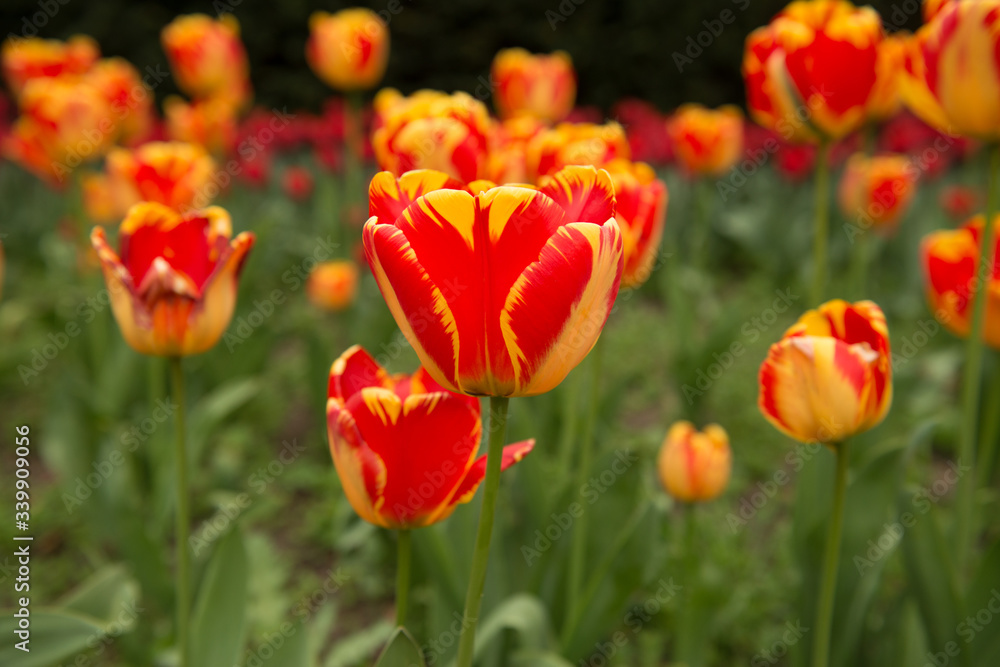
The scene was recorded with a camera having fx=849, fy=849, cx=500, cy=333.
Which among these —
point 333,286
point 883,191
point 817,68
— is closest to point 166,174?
point 333,286

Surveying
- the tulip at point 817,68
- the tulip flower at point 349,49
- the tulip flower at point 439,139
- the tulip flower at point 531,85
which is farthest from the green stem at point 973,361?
the tulip flower at point 349,49

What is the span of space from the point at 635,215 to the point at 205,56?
252cm

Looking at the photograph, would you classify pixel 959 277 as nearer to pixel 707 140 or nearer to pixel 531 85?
pixel 531 85

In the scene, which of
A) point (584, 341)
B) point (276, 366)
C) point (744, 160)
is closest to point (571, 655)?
point (584, 341)

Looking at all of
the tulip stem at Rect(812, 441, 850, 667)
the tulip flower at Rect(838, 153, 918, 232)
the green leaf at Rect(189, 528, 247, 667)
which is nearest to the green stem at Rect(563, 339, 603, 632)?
the tulip stem at Rect(812, 441, 850, 667)

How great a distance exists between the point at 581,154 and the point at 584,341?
0.65 m

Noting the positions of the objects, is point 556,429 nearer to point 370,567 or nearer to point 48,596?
point 370,567

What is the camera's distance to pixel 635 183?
134cm

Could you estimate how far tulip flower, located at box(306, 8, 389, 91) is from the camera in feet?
9.29

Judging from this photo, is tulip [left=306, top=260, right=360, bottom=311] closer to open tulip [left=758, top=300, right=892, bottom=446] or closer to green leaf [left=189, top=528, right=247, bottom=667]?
green leaf [left=189, top=528, right=247, bottom=667]

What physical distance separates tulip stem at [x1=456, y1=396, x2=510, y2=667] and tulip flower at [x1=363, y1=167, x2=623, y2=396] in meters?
0.03

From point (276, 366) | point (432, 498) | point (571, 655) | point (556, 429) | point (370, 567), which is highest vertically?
point (432, 498)

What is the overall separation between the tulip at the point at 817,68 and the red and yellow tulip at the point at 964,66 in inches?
8.6

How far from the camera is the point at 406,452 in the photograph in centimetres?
84
